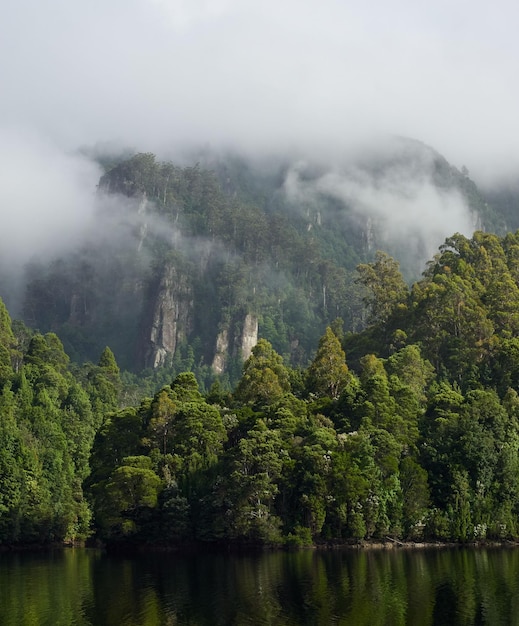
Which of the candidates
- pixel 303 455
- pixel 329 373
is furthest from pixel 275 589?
pixel 329 373

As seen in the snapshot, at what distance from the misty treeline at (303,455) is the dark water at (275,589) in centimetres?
488

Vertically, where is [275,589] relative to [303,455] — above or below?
below

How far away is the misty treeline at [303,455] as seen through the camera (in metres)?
80.8

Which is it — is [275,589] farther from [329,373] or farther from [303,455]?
[329,373]

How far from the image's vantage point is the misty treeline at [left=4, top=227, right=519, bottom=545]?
80.8 metres

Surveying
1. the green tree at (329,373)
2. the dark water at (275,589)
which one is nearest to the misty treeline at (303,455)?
the green tree at (329,373)

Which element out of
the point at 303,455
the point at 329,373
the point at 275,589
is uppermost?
the point at 329,373

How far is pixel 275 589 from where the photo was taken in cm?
5516

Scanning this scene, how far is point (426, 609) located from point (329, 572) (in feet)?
54.0

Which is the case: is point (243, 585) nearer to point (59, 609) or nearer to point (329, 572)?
point (329, 572)

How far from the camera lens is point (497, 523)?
80.4 meters

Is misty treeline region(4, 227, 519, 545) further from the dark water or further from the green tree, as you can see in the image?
the dark water

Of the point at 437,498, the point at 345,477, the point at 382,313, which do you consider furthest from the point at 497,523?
the point at 382,313

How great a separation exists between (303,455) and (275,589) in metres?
27.7
